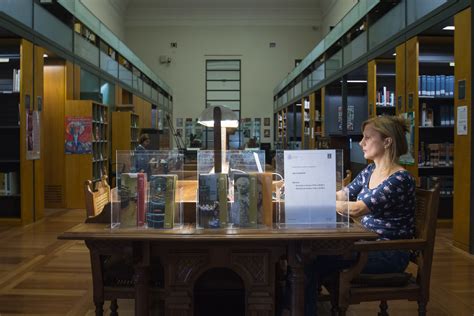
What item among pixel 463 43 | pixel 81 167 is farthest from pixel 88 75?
pixel 463 43

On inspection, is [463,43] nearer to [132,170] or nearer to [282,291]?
[282,291]

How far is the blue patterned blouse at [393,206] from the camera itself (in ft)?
7.55

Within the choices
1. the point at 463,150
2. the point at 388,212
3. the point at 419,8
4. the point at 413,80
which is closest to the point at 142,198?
the point at 388,212

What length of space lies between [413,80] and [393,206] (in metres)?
4.02

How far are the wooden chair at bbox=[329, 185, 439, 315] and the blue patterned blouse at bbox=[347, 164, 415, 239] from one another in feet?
0.25

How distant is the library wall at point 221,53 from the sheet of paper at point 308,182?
689 inches

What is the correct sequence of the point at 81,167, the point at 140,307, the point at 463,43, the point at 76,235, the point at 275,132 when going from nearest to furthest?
the point at 76,235, the point at 140,307, the point at 463,43, the point at 81,167, the point at 275,132

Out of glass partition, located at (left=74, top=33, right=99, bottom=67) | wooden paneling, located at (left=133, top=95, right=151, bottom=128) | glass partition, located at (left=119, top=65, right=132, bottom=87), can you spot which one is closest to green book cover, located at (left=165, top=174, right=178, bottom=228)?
glass partition, located at (left=74, top=33, right=99, bottom=67)

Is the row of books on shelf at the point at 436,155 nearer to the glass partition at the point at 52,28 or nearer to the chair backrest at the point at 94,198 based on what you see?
the chair backrest at the point at 94,198

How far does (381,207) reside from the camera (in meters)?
2.31

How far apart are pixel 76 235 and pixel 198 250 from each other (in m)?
0.52

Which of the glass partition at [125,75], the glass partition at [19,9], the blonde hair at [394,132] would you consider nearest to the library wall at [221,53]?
the glass partition at [125,75]

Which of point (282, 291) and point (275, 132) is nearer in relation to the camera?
point (282, 291)

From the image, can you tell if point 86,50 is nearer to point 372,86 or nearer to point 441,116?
point 372,86
